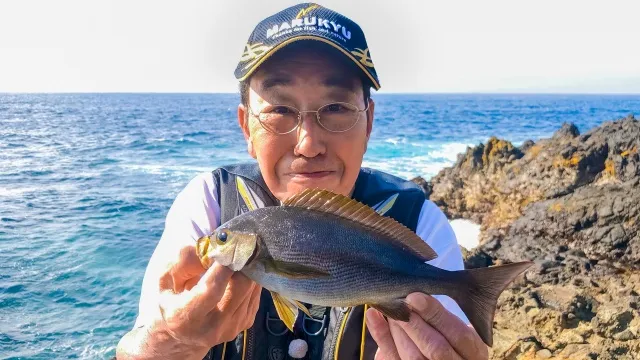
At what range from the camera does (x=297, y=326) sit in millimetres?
2826

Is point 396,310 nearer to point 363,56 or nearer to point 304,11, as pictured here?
point 363,56

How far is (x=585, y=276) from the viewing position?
7211mm

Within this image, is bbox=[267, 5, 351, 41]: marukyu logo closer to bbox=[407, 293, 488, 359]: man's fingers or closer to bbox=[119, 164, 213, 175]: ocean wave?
bbox=[407, 293, 488, 359]: man's fingers

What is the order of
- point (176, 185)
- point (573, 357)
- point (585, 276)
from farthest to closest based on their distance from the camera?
point (176, 185), point (585, 276), point (573, 357)

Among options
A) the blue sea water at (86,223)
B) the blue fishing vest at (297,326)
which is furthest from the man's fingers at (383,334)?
the blue sea water at (86,223)

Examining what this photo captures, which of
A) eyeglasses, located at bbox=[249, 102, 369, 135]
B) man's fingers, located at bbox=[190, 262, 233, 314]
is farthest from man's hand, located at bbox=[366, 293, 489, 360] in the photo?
eyeglasses, located at bbox=[249, 102, 369, 135]

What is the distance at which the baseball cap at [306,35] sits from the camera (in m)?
2.49

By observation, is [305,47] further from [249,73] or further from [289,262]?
[289,262]

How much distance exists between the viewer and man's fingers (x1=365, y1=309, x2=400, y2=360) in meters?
2.12

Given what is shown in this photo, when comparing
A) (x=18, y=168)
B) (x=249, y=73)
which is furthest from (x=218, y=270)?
(x=18, y=168)

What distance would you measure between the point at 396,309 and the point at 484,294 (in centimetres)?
34

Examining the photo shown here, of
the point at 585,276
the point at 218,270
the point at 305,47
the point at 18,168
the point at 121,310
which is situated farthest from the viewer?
the point at 18,168

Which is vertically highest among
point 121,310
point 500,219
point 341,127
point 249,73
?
point 249,73

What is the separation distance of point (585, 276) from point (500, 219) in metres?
4.89
